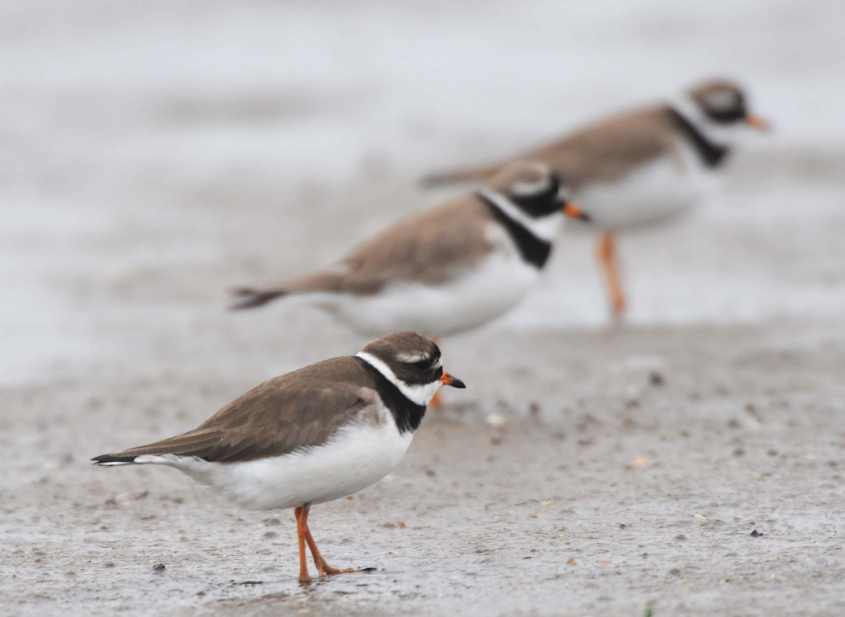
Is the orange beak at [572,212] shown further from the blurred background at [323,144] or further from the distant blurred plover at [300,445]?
the distant blurred plover at [300,445]

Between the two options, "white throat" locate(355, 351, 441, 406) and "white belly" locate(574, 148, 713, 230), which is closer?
"white throat" locate(355, 351, 441, 406)

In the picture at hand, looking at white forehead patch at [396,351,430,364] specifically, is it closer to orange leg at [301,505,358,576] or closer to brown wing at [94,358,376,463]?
brown wing at [94,358,376,463]

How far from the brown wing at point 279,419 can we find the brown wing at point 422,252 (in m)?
2.22

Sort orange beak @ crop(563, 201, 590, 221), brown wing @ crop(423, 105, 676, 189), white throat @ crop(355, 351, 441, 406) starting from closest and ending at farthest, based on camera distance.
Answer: white throat @ crop(355, 351, 441, 406), orange beak @ crop(563, 201, 590, 221), brown wing @ crop(423, 105, 676, 189)

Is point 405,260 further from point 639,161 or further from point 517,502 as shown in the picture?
point 639,161

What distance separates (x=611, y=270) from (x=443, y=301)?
242 centimetres

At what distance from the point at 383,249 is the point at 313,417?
2.70 m

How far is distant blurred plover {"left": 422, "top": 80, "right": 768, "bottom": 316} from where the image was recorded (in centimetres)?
959

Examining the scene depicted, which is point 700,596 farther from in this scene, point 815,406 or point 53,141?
point 53,141

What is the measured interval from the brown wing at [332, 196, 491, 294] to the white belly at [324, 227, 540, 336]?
0.16 feet

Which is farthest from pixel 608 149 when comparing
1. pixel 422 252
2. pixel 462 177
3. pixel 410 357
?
pixel 410 357

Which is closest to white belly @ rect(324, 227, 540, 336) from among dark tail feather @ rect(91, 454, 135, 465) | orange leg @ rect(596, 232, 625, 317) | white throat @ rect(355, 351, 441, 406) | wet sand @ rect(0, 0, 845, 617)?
wet sand @ rect(0, 0, 845, 617)

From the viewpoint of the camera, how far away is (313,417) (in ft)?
17.0

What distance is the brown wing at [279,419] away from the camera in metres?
5.09
